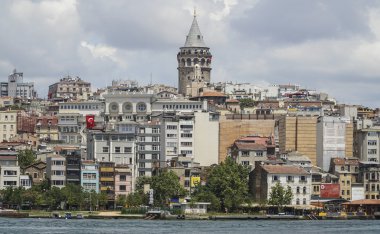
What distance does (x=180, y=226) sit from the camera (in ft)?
342

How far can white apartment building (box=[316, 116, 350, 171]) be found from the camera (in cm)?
14325

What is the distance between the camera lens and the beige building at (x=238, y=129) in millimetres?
145250

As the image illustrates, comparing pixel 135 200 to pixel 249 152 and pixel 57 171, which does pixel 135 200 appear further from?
pixel 249 152

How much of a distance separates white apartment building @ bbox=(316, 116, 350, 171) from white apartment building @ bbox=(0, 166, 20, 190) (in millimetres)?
34976

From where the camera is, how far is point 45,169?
13075 cm

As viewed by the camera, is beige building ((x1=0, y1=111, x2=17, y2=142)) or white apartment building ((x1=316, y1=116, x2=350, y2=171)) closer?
white apartment building ((x1=316, y1=116, x2=350, y2=171))

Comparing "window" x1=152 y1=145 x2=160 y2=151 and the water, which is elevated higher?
"window" x1=152 y1=145 x2=160 y2=151

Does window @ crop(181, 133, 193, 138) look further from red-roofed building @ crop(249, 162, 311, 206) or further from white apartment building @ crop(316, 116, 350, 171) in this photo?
red-roofed building @ crop(249, 162, 311, 206)

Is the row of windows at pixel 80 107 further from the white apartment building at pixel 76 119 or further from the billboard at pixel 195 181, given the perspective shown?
the billboard at pixel 195 181

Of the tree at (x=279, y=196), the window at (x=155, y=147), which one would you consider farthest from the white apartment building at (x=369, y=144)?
the tree at (x=279, y=196)

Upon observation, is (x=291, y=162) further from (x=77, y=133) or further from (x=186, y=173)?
(x=77, y=133)

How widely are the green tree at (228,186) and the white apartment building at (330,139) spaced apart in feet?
74.2

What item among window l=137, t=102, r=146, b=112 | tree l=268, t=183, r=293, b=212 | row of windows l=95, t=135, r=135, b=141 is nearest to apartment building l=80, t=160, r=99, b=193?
row of windows l=95, t=135, r=135, b=141

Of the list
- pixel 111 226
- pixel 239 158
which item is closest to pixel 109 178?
pixel 239 158
